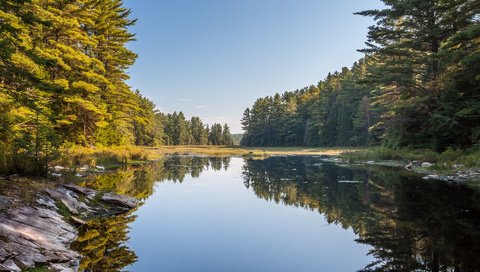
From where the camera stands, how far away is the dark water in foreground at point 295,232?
7004mm

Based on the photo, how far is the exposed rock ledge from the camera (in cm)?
552

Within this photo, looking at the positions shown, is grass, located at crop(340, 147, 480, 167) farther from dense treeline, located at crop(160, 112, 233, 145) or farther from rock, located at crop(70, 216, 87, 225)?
dense treeline, located at crop(160, 112, 233, 145)

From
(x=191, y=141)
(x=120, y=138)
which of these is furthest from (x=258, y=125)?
(x=120, y=138)

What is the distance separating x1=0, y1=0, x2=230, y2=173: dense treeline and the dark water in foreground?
14.5 ft

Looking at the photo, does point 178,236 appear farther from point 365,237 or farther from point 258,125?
point 258,125

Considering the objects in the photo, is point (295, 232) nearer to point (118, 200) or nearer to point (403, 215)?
point (403, 215)

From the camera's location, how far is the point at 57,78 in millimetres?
23609

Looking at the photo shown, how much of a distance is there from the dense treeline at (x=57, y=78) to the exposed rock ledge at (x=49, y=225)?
2.82 meters

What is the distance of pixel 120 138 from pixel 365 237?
30.4 metres

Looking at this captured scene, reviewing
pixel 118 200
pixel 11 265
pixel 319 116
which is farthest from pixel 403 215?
pixel 319 116

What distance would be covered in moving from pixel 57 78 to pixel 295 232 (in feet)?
70.2

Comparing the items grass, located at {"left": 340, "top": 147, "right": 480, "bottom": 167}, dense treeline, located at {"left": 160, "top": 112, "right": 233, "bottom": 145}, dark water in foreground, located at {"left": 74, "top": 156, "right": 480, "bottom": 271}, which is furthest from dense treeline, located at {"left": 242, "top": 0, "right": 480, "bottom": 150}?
dense treeline, located at {"left": 160, "top": 112, "right": 233, "bottom": 145}

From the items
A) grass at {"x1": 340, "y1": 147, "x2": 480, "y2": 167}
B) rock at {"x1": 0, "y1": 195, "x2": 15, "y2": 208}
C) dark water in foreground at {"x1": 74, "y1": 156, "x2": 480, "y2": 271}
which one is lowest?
dark water in foreground at {"x1": 74, "y1": 156, "x2": 480, "y2": 271}

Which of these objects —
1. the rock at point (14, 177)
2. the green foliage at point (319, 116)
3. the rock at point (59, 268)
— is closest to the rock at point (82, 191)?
the rock at point (14, 177)
